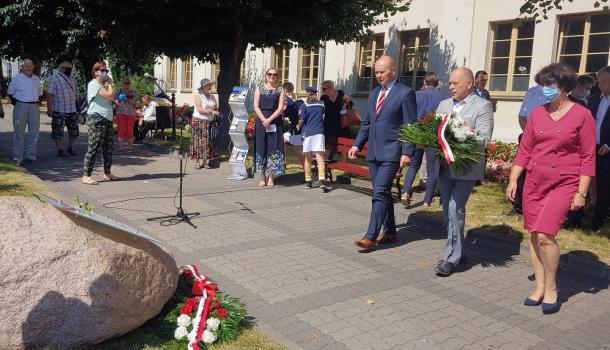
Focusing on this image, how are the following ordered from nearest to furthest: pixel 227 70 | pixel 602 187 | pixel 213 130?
pixel 602 187
pixel 213 130
pixel 227 70

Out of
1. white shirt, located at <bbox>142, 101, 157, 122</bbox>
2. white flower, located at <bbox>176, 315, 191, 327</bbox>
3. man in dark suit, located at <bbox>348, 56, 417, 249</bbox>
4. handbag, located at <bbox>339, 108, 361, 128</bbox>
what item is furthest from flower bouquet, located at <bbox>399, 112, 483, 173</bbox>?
white shirt, located at <bbox>142, 101, 157, 122</bbox>

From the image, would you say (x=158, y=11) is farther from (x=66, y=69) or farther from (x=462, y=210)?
(x=462, y=210)

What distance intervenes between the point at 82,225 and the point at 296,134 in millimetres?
6686

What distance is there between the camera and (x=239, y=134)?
10352 mm

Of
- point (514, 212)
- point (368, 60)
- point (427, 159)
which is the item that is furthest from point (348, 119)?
point (368, 60)

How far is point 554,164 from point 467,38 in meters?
12.0

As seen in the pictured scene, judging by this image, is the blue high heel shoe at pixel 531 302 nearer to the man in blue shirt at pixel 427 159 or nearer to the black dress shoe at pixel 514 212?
the black dress shoe at pixel 514 212

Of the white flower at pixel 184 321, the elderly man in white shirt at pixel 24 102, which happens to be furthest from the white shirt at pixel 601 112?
the elderly man in white shirt at pixel 24 102

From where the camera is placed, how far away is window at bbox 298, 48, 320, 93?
2170 cm

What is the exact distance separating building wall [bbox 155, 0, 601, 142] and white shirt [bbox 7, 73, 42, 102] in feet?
21.1

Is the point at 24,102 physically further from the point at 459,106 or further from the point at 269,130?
the point at 459,106

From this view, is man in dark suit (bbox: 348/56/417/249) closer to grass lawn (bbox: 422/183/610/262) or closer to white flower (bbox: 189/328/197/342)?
grass lawn (bbox: 422/183/610/262)

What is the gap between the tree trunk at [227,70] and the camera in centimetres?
1291

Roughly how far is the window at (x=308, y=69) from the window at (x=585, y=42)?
9705mm
